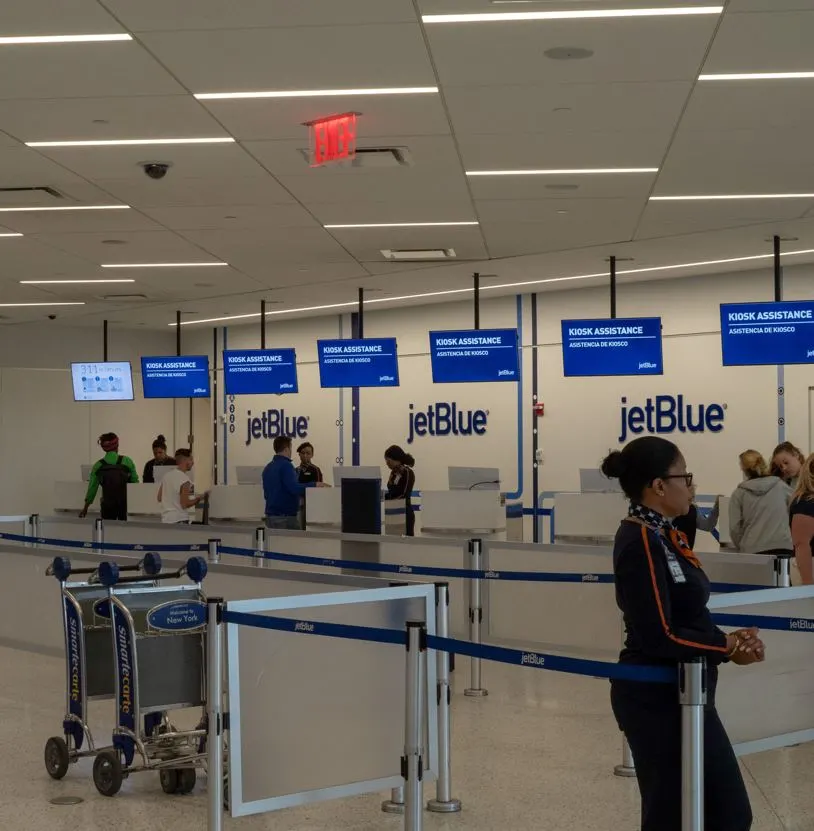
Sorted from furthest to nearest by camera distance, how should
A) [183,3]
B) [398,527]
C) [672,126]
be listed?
[398,527]
[672,126]
[183,3]

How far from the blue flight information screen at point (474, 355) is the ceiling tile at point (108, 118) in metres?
6.62

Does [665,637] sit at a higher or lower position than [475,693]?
higher

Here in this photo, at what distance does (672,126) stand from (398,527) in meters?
6.51

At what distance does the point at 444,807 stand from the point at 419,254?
7.66 m

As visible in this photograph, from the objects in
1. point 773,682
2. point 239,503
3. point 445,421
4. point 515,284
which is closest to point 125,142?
point 773,682

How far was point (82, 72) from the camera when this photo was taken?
604 cm

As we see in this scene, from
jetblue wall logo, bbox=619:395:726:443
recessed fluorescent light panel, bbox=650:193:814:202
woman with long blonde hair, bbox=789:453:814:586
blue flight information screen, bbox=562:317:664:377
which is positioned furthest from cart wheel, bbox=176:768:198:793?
jetblue wall logo, bbox=619:395:726:443

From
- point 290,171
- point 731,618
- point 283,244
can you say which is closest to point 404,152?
point 290,171

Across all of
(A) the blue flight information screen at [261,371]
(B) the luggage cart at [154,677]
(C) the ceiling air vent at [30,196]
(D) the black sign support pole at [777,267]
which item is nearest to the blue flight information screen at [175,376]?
(A) the blue flight information screen at [261,371]

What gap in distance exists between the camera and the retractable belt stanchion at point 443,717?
4730mm

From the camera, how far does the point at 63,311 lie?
16.3 meters

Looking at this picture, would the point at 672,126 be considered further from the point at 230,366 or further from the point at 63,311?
the point at 63,311

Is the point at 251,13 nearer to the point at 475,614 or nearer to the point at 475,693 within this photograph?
the point at 475,614

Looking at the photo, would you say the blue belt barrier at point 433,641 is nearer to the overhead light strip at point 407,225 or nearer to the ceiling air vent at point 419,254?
the overhead light strip at point 407,225
